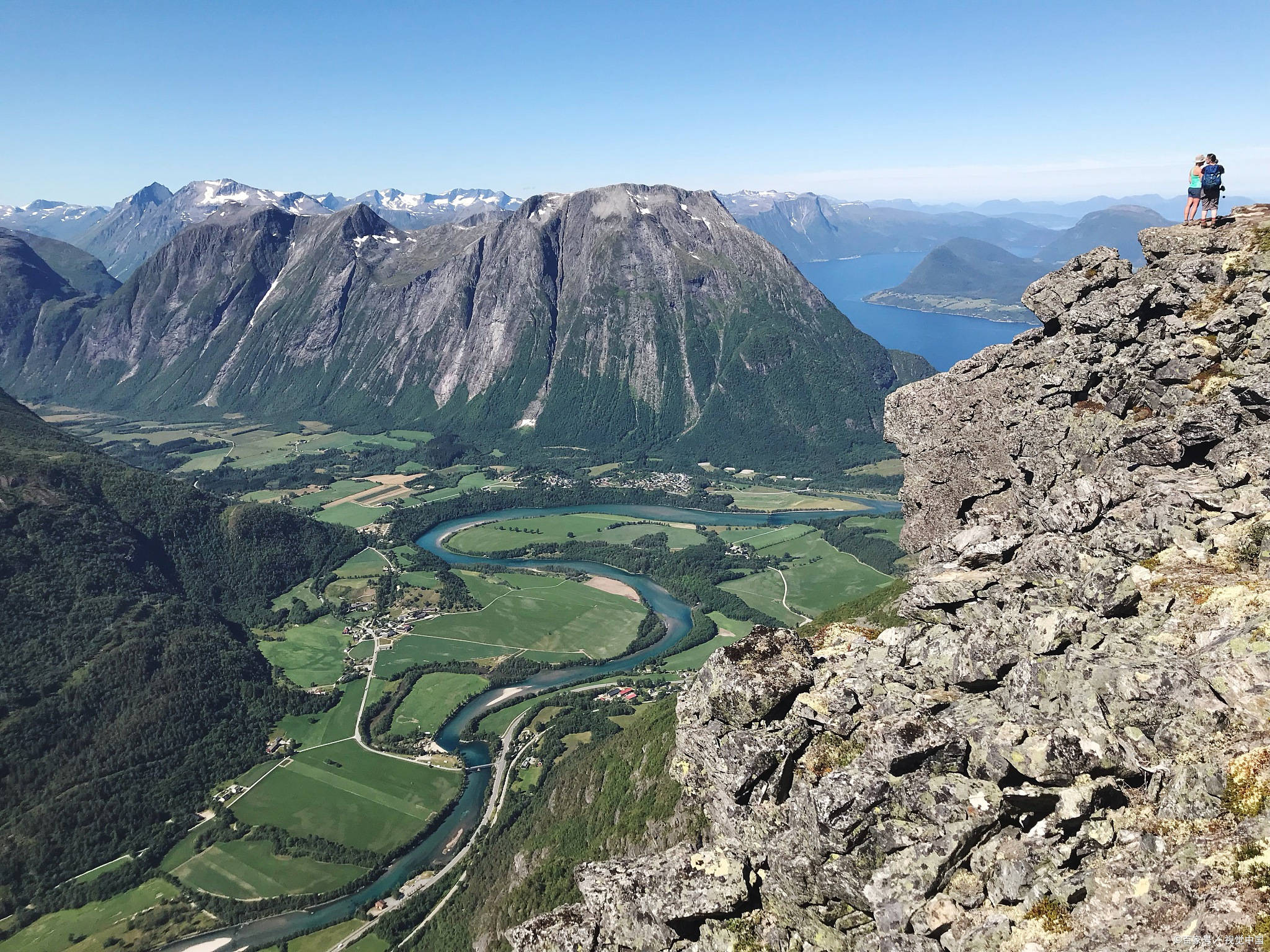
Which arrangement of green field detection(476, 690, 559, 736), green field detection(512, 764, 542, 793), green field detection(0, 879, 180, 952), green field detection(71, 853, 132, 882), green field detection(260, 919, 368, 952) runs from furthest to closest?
1. green field detection(476, 690, 559, 736)
2. green field detection(512, 764, 542, 793)
3. green field detection(71, 853, 132, 882)
4. green field detection(0, 879, 180, 952)
5. green field detection(260, 919, 368, 952)

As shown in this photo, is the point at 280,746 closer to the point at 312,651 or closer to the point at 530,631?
the point at 312,651

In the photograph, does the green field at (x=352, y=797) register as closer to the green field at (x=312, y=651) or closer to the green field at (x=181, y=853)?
the green field at (x=181, y=853)

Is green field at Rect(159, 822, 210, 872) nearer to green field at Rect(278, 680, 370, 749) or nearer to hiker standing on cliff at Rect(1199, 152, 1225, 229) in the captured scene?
green field at Rect(278, 680, 370, 749)

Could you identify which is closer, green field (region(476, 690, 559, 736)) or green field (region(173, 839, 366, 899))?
green field (region(173, 839, 366, 899))

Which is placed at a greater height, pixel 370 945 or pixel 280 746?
pixel 280 746

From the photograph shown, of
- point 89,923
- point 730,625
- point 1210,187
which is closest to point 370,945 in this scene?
point 89,923

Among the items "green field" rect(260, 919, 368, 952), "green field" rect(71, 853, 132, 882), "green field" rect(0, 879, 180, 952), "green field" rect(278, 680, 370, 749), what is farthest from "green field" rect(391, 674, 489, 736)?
"green field" rect(0, 879, 180, 952)
